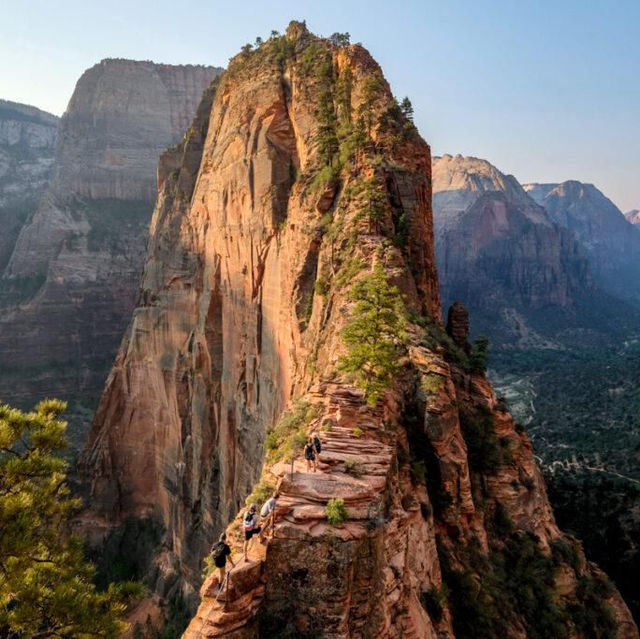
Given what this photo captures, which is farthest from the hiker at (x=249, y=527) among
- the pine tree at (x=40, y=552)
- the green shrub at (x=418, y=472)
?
the green shrub at (x=418, y=472)

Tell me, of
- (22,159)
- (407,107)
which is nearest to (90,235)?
(22,159)

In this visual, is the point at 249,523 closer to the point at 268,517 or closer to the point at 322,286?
the point at 268,517

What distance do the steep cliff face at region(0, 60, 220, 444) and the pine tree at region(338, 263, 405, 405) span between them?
72521 mm

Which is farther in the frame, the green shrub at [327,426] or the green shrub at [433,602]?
the green shrub at [327,426]

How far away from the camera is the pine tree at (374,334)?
1853 centimetres

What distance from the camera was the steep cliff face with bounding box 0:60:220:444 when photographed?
9312 centimetres

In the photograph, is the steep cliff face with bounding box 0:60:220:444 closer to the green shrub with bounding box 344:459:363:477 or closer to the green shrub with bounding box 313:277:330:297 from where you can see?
the green shrub with bounding box 313:277:330:297

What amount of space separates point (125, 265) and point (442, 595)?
101 m

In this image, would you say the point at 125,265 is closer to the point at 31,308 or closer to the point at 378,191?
the point at 31,308

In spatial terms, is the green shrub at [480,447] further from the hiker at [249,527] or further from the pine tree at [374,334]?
the hiker at [249,527]

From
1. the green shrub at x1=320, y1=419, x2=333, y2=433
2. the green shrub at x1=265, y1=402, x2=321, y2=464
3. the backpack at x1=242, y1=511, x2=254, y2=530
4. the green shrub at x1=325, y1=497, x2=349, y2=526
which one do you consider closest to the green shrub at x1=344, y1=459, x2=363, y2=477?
the green shrub at x1=325, y1=497, x2=349, y2=526

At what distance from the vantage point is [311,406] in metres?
18.0

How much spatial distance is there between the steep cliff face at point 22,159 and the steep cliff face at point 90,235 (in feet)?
66.9

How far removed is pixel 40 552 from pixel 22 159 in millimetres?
159726
